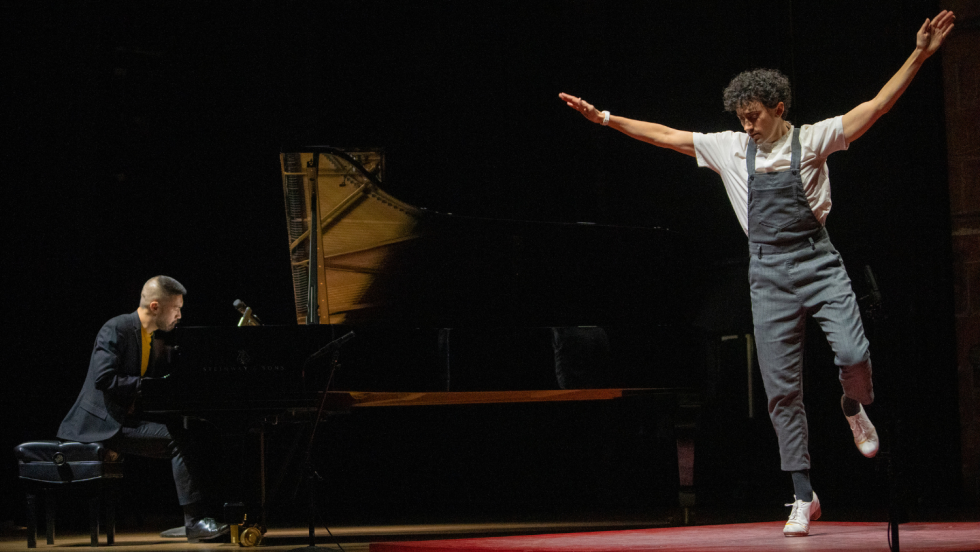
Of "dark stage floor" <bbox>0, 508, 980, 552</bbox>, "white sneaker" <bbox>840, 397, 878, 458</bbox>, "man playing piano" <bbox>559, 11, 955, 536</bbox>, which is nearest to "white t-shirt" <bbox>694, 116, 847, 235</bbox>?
"man playing piano" <bbox>559, 11, 955, 536</bbox>

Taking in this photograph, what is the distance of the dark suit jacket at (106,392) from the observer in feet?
15.6

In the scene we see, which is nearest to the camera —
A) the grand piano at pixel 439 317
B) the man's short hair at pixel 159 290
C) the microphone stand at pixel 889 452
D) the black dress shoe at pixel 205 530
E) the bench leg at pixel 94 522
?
the microphone stand at pixel 889 452

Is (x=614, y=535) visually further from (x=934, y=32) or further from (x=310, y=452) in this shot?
(x=934, y=32)

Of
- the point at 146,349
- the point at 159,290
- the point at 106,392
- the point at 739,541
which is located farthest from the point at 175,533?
the point at 739,541

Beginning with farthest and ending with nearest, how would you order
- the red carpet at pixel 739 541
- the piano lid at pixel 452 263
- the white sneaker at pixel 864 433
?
the piano lid at pixel 452 263 → the white sneaker at pixel 864 433 → the red carpet at pixel 739 541

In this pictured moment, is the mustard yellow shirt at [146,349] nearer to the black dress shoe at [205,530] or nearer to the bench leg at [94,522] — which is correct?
the bench leg at [94,522]

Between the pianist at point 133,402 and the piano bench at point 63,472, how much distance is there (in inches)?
4.3

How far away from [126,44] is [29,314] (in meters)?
1.69

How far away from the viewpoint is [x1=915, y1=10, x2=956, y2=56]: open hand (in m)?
2.96

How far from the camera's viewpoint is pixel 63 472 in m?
4.65

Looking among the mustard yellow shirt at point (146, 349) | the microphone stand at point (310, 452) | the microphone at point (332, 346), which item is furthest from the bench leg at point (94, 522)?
the microphone at point (332, 346)

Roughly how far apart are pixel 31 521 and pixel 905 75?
Answer: 4226mm

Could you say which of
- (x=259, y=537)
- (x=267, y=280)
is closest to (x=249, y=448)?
(x=259, y=537)

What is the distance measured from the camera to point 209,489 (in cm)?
500
